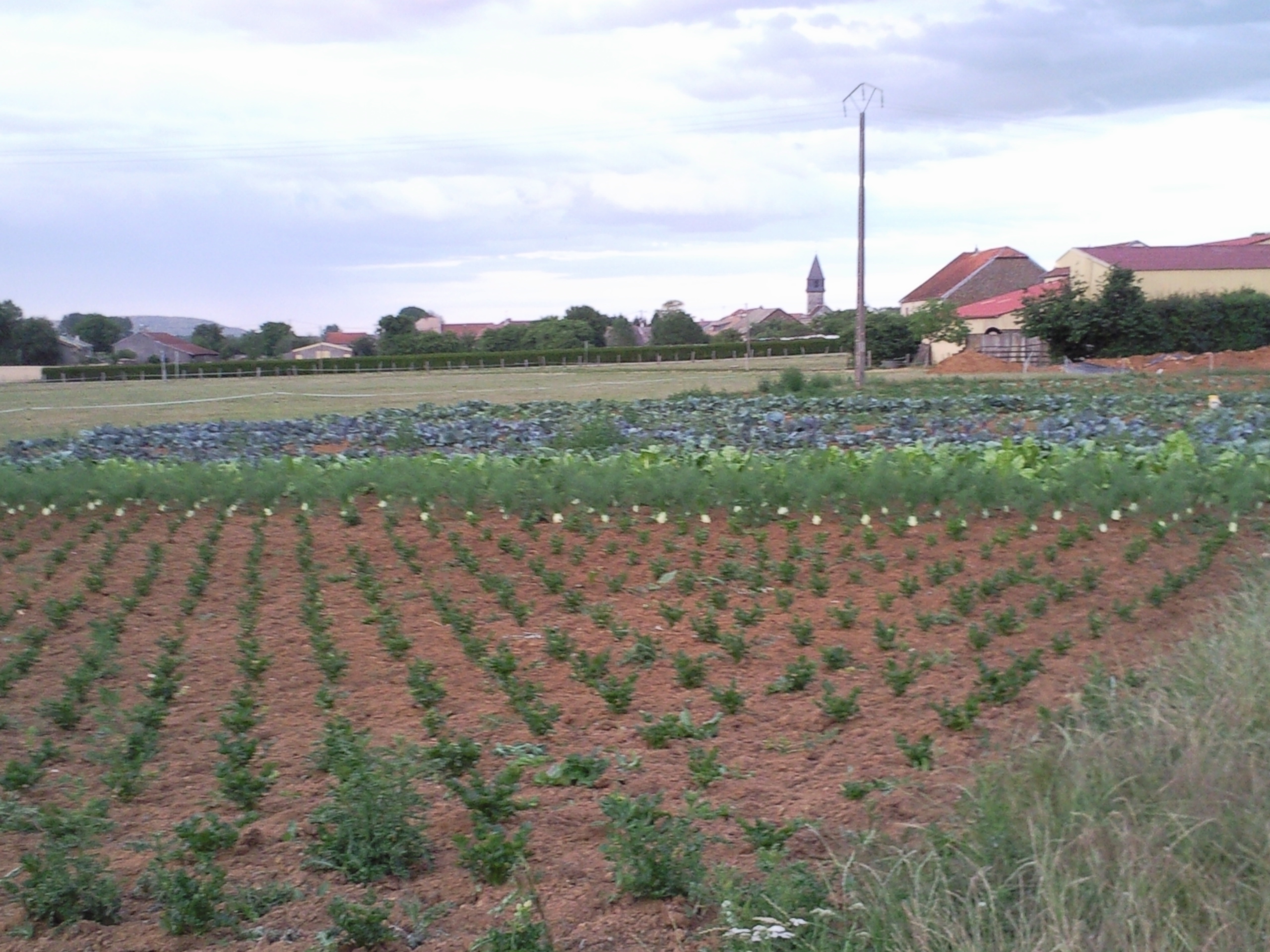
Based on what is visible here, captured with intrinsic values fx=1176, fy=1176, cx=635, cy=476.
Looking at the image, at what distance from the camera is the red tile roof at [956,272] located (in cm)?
7819

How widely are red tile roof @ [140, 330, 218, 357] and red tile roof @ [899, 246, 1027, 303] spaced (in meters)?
55.4

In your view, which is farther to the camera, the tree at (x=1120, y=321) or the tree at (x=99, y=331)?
the tree at (x=99, y=331)

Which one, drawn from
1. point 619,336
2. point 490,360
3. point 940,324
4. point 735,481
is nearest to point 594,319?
point 619,336

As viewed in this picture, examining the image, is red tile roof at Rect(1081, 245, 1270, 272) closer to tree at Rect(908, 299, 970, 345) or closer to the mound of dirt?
tree at Rect(908, 299, 970, 345)

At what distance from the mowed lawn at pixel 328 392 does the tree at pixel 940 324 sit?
4153 millimetres

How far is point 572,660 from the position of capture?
238 inches

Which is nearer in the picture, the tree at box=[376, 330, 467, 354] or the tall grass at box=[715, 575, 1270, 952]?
the tall grass at box=[715, 575, 1270, 952]

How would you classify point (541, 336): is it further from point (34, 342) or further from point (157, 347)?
Result: point (157, 347)

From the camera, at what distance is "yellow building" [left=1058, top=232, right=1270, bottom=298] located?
164ft

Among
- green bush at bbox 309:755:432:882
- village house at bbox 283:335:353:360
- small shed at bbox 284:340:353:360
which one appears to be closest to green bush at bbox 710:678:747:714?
green bush at bbox 309:755:432:882

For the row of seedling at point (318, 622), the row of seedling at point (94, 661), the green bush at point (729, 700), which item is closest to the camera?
the green bush at point (729, 700)

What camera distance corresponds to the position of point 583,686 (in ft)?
18.9

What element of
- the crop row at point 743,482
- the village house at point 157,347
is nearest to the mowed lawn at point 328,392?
the crop row at point 743,482

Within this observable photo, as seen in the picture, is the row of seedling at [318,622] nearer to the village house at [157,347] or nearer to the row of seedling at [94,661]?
the row of seedling at [94,661]
